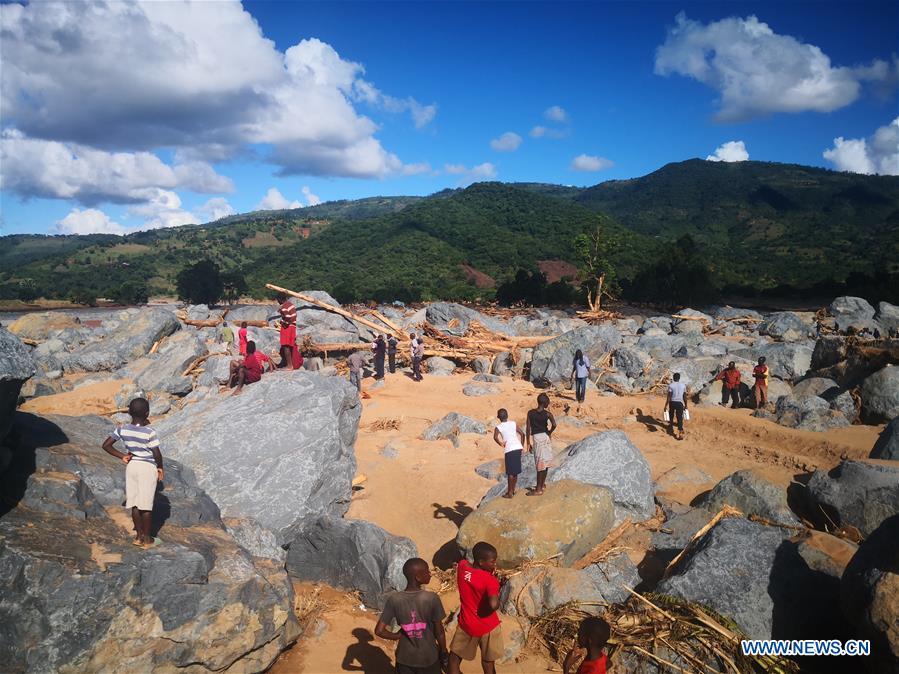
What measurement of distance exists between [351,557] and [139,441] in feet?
9.82

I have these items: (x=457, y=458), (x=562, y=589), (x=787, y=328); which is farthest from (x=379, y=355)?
(x=787, y=328)

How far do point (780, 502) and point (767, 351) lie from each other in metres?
12.0

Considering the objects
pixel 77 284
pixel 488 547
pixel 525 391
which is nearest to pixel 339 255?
pixel 77 284

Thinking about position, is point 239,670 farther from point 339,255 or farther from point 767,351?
point 339,255

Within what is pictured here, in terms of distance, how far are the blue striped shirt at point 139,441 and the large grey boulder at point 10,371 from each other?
36.2 inches

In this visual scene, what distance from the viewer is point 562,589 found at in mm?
5902

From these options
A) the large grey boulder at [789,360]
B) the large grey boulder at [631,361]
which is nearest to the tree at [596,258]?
the large grey boulder at [631,361]

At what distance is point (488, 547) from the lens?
4.54m

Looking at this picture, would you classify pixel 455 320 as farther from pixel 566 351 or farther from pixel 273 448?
pixel 273 448

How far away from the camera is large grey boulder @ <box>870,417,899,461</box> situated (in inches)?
354

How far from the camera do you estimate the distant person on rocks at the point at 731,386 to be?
47.0ft

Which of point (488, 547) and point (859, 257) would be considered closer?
point (488, 547)

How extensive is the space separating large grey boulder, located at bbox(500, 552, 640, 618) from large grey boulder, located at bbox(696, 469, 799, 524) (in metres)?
2.70

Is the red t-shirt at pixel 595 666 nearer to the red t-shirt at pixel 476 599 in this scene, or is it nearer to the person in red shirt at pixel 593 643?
the person in red shirt at pixel 593 643
